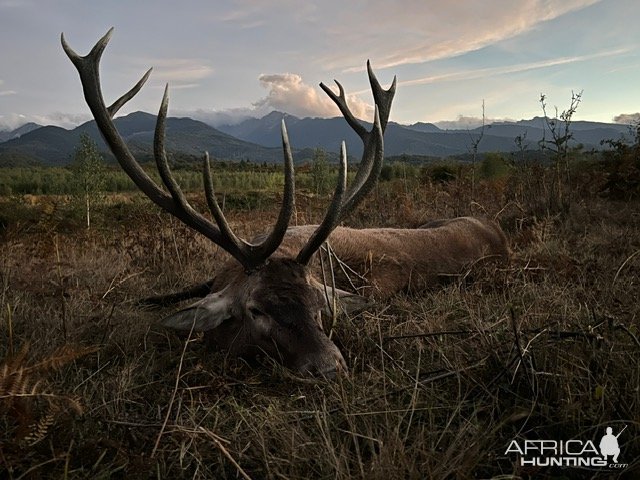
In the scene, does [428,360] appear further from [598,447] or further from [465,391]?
[598,447]

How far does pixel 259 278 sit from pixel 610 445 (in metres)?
2.17

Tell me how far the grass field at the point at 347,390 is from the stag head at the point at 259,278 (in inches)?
6.7

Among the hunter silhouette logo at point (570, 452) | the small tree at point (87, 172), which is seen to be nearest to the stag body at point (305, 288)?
the hunter silhouette logo at point (570, 452)

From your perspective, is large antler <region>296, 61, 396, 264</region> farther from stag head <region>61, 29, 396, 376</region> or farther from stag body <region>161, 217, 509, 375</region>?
stag body <region>161, 217, 509, 375</region>

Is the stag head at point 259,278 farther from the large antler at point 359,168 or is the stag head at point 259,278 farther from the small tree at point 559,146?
the small tree at point 559,146

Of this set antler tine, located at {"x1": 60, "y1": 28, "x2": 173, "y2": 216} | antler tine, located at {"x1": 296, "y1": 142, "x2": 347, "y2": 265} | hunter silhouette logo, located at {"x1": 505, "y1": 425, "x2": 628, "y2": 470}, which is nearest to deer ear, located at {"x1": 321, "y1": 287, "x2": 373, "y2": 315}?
antler tine, located at {"x1": 296, "y1": 142, "x2": 347, "y2": 265}

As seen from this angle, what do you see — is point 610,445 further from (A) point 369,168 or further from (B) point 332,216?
(A) point 369,168

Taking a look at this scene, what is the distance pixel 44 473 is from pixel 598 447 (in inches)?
75.1

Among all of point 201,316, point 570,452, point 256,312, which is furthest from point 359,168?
point 570,452

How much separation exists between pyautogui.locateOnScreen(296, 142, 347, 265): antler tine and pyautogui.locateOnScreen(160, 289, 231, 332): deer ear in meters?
0.62

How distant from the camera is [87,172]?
1300 cm

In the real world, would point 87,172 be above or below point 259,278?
above

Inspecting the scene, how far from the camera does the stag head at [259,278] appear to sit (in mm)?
2881

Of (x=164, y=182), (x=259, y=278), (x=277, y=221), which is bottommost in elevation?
(x=259, y=278)
